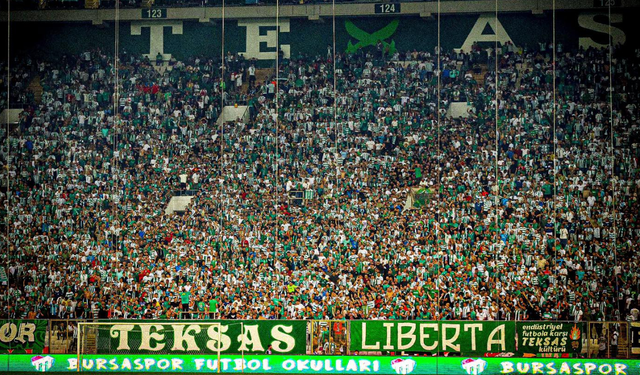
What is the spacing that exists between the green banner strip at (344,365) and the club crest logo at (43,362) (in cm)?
6

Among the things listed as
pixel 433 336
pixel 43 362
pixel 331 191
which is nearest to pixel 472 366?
pixel 433 336

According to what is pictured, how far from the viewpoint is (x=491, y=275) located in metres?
20.8

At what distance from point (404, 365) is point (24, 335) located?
7.56 m

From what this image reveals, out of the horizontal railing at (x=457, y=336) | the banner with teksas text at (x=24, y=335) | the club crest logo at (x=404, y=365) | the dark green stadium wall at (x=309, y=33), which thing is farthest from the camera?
the dark green stadium wall at (x=309, y=33)

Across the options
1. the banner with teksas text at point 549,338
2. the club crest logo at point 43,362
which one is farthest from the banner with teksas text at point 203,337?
the banner with teksas text at point 549,338

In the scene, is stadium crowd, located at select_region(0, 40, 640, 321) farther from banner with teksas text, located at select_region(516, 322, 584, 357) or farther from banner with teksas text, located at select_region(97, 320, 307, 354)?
banner with teksas text, located at select_region(97, 320, 307, 354)

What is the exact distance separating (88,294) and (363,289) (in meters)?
6.93

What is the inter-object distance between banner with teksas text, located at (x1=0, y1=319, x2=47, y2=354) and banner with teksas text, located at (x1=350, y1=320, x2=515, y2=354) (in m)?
6.22

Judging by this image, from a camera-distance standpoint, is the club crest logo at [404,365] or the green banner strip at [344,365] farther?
the club crest logo at [404,365]

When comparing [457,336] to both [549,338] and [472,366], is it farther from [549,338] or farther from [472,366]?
[549,338]

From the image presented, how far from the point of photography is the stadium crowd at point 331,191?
20.8 meters

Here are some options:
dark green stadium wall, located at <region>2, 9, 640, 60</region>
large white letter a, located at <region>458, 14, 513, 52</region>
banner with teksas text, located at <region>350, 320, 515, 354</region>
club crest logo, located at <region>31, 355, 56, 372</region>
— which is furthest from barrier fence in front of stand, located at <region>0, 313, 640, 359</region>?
large white letter a, located at <region>458, 14, 513, 52</region>

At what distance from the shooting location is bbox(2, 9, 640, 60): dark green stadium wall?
2812cm

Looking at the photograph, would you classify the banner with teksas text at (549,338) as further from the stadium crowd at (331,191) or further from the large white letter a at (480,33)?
the large white letter a at (480,33)
